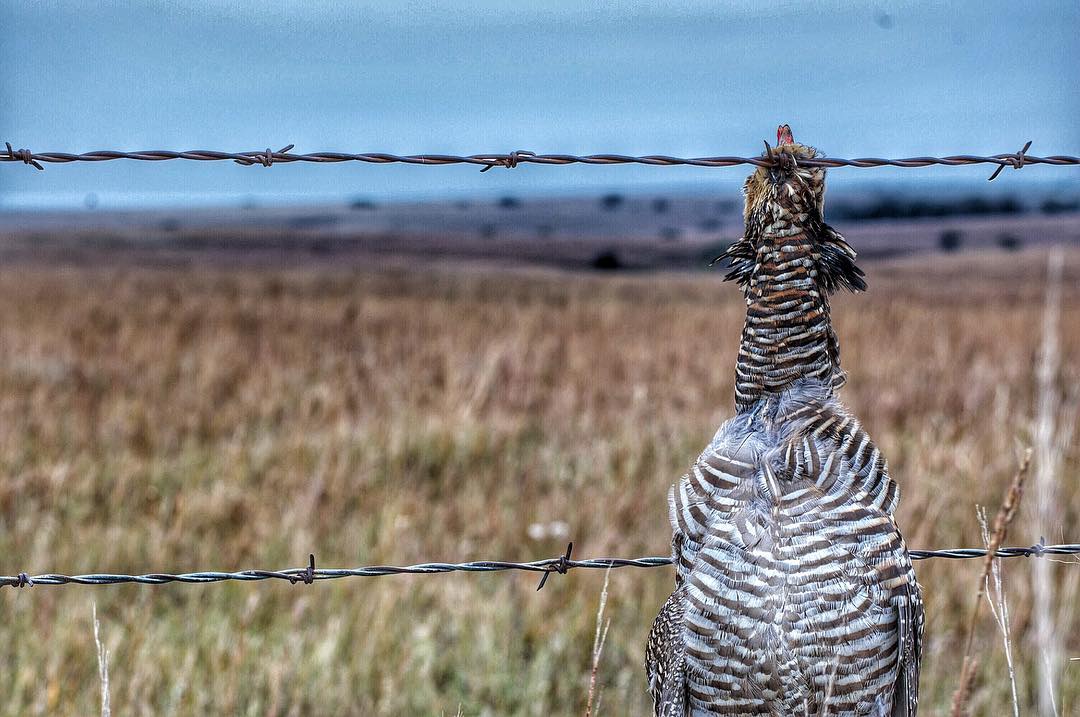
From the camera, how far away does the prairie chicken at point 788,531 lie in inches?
79.7

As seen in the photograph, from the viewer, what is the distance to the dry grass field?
3918mm

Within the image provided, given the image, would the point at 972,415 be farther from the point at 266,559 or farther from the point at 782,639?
the point at 782,639

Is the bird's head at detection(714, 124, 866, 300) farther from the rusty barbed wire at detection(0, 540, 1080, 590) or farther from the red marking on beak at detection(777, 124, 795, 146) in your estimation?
the rusty barbed wire at detection(0, 540, 1080, 590)

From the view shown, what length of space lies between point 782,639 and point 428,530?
11.9ft

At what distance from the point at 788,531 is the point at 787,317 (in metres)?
0.43

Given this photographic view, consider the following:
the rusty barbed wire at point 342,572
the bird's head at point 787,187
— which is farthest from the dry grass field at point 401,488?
the bird's head at point 787,187

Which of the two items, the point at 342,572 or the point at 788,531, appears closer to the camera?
the point at 788,531

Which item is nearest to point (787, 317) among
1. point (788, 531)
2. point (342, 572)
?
point (788, 531)

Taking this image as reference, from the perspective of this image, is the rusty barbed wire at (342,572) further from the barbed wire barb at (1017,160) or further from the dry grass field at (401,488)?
the barbed wire barb at (1017,160)

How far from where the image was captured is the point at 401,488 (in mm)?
5922

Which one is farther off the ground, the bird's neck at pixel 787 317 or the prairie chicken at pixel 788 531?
the bird's neck at pixel 787 317

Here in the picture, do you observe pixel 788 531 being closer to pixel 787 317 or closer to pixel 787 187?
pixel 787 317

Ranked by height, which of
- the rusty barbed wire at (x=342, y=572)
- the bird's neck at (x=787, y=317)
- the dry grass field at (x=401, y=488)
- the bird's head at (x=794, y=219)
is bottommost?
the dry grass field at (x=401, y=488)

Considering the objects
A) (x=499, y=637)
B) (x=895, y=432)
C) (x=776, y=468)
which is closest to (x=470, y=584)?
(x=499, y=637)
